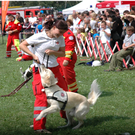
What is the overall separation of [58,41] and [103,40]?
8.22 metres

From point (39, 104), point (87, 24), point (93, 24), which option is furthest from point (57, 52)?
point (87, 24)

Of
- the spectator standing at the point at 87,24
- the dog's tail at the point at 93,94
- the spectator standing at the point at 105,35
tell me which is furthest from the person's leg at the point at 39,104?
the spectator standing at the point at 87,24

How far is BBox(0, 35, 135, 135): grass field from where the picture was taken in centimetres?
470

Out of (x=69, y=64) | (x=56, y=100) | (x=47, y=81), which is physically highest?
(x=47, y=81)

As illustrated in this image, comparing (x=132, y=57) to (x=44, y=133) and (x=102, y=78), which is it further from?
(x=44, y=133)

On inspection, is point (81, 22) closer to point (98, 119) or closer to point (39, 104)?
point (98, 119)

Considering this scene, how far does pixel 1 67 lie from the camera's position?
11680mm

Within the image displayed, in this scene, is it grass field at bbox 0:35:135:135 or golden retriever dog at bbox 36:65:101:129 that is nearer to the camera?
golden retriever dog at bbox 36:65:101:129

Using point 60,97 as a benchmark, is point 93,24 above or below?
above

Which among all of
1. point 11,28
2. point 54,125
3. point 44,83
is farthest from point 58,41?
point 11,28

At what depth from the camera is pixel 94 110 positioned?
18.7 ft

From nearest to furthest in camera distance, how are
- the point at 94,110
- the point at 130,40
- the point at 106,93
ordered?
the point at 94,110
the point at 106,93
the point at 130,40

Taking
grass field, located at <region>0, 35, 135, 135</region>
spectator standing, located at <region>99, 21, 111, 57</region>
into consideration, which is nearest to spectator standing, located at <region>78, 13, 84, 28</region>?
spectator standing, located at <region>99, 21, 111, 57</region>

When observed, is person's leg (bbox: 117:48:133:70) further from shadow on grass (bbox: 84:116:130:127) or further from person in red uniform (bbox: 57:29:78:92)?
shadow on grass (bbox: 84:116:130:127)
